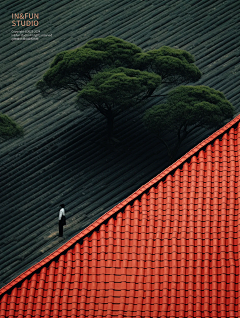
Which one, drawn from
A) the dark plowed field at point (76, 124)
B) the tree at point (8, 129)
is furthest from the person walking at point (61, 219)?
the tree at point (8, 129)

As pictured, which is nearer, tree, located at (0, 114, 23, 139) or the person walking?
the person walking

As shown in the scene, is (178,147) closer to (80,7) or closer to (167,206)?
(167,206)

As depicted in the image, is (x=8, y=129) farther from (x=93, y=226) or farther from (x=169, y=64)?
(x=93, y=226)

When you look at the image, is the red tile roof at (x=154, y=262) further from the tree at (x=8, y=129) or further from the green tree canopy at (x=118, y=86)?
the tree at (x=8, y=129)

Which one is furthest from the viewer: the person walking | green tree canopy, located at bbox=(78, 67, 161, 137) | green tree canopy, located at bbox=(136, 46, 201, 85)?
green tree canopy, located at bbox=(136, 46, 201, 85)

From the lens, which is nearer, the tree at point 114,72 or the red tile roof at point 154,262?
the red tile roof at point 154,262

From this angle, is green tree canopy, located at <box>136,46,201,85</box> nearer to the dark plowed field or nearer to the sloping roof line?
the dark plowed field

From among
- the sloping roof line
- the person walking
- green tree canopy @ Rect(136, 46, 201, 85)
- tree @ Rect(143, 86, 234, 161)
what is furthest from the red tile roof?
green tree canopy @ Rect(136, 46, 201, 85)

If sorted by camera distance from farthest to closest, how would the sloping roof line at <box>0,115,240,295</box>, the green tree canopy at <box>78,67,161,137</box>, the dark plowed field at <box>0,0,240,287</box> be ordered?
the green tree canopy at <box>78,67,161,137</box>
the dark plowed field at <box>0,0,240,287</box>
the sloping roof line at <box>0,115,240,295</box>
